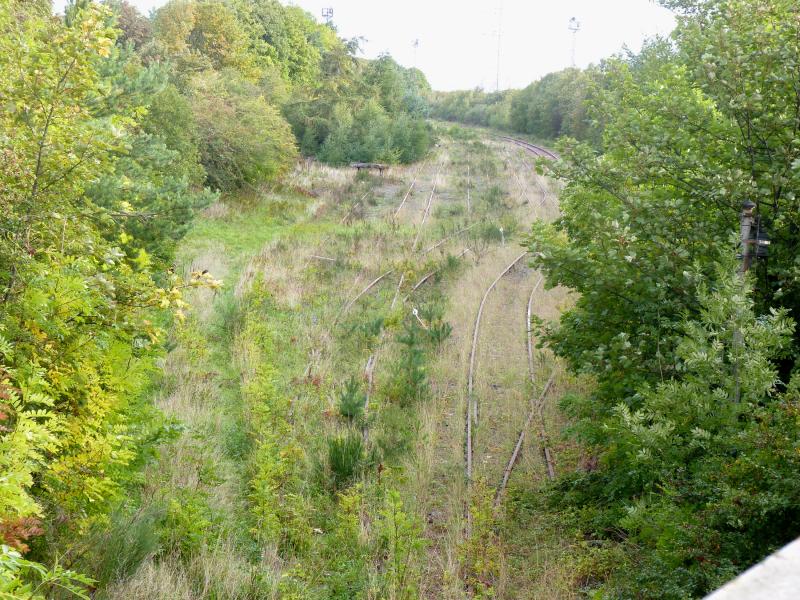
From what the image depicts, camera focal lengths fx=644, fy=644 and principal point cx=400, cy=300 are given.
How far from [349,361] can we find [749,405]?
23.7ft

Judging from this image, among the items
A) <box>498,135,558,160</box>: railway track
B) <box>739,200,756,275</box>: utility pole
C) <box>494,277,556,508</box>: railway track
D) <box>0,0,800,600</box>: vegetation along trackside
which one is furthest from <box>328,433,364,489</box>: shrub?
<box>498,135,558,160</box>: railway track

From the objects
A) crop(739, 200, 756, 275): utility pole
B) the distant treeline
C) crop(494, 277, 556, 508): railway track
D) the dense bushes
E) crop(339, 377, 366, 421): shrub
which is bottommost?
crop(494, 277, 556, 508): railway track

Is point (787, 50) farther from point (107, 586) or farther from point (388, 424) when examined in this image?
point (107, 586)

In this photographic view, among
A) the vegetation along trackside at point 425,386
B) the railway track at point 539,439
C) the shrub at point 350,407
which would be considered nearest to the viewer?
the vegetation along trackside at point 425,386

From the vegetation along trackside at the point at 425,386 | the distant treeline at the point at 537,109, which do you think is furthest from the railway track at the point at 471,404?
the distant treeline at the point at 537,109

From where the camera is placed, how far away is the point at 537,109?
56.9 m

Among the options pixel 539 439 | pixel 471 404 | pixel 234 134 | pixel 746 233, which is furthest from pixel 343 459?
pixel 234 134

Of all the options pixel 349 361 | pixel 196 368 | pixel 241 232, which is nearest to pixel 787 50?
pixel 349 361

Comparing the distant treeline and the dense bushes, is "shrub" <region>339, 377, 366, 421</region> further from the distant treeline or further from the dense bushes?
the distant treeline

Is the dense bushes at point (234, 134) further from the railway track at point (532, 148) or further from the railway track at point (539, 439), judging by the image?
the railway track at point (532, 148)

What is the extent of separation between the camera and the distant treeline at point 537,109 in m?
45.1

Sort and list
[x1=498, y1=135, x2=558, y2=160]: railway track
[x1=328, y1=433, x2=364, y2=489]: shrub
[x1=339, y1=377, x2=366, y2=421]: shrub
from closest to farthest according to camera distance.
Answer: [x1=328, y1=433, x2=364, y2=489]: shrub, [x1=339, y1=377, x2=366, y2=421]: shrub, [x1=498, y1=135, x2=558, y2=160]: railway track

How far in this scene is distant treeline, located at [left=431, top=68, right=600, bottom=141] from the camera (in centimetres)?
4506

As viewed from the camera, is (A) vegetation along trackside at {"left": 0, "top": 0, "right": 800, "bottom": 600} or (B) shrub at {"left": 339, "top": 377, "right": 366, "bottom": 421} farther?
(B) shrub at {"left": 339, "top": 377, "right": 366, "bottom": 421}
